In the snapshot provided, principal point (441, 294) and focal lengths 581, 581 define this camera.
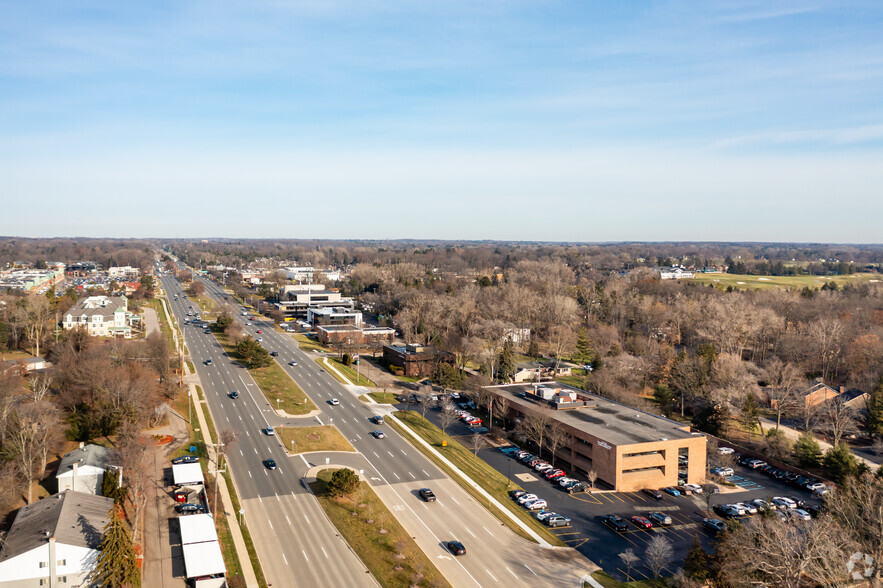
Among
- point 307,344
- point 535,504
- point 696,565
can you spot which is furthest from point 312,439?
point 307,344

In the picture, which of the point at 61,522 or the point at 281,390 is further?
the point at 281,390

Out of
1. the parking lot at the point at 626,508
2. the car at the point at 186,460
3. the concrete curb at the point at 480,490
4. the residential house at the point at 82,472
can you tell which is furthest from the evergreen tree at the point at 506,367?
the residential house at the point at 82,472

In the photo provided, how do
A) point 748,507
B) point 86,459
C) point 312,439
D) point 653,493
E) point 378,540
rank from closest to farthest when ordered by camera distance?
point 378,540, point 86,459, point 748,507, point 653,493, point 312,439

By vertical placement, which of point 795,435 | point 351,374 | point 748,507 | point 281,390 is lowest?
point 795,435

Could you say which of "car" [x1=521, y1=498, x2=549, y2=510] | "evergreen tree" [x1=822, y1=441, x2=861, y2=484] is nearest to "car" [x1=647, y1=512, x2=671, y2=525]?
"car" [x1=521, y1=498, x2=549, y2=510]

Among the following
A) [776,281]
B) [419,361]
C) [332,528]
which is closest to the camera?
[332,528]

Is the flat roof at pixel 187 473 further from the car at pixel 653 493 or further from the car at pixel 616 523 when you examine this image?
the car at pixel 653 493

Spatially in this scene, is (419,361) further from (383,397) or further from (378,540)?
(378,540)

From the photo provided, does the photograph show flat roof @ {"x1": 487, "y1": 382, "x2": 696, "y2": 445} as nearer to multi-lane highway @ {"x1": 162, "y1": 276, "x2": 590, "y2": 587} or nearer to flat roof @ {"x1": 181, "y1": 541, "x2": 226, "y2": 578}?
multi-lane highway @ {"x1": 162, "y1": 276, "x2": 590, "y2": 587}
